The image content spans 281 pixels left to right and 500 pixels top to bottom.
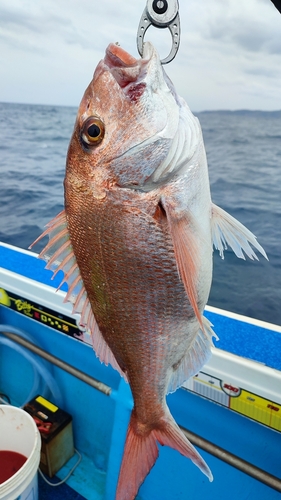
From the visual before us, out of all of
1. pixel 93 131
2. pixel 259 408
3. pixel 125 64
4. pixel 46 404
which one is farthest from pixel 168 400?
pixel 125 64

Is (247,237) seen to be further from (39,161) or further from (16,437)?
(39,161)

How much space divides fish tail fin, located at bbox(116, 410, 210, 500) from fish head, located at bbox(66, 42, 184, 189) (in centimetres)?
68

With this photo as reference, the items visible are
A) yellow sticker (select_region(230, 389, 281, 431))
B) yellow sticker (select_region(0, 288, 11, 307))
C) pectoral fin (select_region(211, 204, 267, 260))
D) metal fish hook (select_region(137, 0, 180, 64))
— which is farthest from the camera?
yellow sticker (select_region(0, 288, 11, 307))

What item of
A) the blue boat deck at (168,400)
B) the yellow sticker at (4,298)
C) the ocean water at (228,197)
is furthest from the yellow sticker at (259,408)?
the ocean water at (228,197)

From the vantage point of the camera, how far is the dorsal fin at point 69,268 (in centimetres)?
100

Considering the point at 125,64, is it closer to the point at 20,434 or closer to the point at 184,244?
the point at 184,244

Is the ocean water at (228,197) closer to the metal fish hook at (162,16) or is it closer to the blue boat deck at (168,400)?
the blue boat deck at (168,400)

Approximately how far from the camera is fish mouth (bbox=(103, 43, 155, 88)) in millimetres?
880

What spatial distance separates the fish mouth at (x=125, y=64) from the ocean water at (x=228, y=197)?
13.0 feet

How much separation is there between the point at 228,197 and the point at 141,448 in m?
7.69

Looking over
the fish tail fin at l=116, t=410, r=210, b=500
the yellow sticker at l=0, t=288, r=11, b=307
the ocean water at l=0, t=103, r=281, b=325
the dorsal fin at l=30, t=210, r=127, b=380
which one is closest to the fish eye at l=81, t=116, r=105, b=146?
the dorsal fin at l=30, t=210, r=127, b=380

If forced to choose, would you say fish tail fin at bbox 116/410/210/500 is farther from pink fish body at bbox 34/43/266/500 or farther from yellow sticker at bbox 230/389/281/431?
yellow sticker at bbox 230/389/281/431

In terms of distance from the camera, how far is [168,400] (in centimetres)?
214

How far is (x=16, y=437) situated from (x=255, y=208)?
637 centimetres
